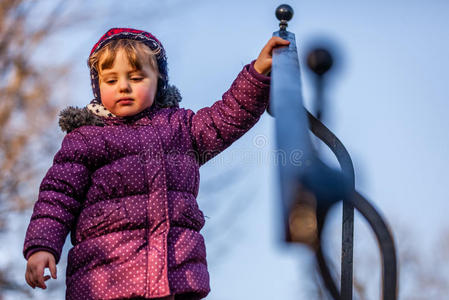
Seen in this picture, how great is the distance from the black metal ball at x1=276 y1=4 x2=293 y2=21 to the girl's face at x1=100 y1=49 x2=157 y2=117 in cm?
61

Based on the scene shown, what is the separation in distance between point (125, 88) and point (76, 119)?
6.7 inches

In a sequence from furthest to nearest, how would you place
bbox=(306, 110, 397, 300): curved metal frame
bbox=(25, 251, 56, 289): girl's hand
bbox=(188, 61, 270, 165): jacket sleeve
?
bbox=(188, 61, 270, 165): jacket sleeve
bbox=(25, 251, 56, 289): girl's hand
bbox=(306, 110, 397, 300): curved metal frame

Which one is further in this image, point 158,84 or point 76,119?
point 158,84

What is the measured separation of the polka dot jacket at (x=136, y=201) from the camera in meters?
1.94

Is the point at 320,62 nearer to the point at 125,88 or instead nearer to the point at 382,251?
the point at 382,251

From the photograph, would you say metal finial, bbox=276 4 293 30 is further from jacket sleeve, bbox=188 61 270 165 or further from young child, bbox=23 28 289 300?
jacket sleeve, bbox=188 61 270 165

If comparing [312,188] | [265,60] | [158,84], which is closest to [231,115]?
[265,60]

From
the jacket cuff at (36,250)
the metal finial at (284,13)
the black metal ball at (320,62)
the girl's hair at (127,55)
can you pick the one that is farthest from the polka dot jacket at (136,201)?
the black metal ball at (320,62)

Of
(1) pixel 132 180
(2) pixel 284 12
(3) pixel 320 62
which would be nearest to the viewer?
(3) pixel 320 62

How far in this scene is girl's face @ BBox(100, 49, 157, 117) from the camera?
2.20 meters

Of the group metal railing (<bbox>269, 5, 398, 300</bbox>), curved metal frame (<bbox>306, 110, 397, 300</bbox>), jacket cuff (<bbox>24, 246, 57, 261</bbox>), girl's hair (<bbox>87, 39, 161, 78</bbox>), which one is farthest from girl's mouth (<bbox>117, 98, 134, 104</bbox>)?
curved metal frame (<bbox>306, 110, 397, 300</bbox>)

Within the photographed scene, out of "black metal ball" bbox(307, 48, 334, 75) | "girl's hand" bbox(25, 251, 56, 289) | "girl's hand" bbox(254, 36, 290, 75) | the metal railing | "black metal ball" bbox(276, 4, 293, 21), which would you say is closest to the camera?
the metal railing

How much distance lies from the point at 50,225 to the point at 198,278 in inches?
16.5

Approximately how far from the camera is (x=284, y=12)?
1.74 m
